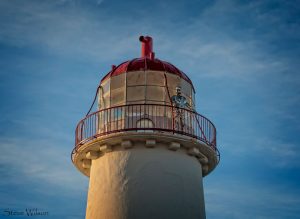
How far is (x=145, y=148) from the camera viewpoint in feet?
42.3

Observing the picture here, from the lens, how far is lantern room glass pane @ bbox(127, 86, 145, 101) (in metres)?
14.1

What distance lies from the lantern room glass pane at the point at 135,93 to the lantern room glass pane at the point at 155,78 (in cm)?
29

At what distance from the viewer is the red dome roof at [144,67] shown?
14266 mm

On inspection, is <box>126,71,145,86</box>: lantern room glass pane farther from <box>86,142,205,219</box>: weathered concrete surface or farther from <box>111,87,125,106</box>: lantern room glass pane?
<box>86,142,205,219</box>: weathered concrete surface

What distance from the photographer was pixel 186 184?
1296 cm

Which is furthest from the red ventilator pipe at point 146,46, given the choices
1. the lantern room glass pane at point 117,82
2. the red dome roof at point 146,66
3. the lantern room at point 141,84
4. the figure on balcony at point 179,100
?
the figure on balcony at point 179,100

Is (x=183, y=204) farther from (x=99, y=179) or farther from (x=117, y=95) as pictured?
(x=117, y=95)

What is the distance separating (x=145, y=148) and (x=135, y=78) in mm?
2371

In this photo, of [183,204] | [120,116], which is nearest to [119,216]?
[183,204]

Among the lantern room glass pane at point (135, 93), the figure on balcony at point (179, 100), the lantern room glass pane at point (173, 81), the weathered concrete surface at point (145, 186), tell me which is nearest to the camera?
the weathered concrete surface at point (145, 186)

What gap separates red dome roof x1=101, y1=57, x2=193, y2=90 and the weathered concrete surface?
2550 mm

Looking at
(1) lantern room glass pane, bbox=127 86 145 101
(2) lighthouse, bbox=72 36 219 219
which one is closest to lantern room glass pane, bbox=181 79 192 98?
(2) lighthouse, bbox=72 36 219 219

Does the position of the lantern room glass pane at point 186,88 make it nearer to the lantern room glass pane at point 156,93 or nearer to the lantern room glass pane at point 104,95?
the lantern room glass pane at point 156,93

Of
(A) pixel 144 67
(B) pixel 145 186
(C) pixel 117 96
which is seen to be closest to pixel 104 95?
(C) pixel 117 96
